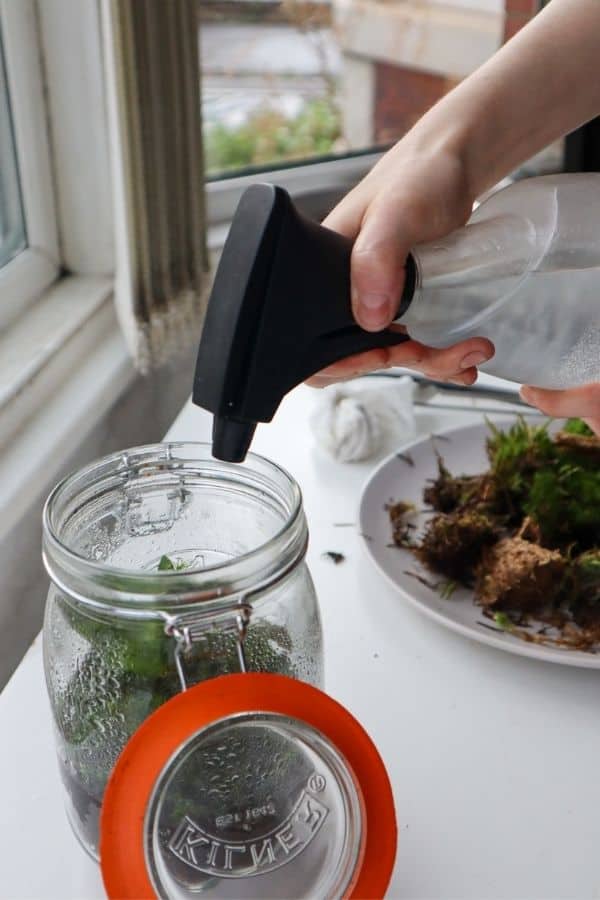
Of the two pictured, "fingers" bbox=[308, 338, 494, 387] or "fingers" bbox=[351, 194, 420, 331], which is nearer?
"fingers" bbox=[351, 194, 420, 331]

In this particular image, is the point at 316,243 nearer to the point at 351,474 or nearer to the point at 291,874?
the point at 291,874

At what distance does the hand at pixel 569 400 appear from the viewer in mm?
621

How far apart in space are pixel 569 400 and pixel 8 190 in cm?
67

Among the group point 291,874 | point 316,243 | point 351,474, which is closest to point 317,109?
point 351,474

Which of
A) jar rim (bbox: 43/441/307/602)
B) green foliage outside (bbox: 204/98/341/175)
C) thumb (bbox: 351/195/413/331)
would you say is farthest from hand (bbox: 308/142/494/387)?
green foliage outside (bbox: 204/98/341/175)

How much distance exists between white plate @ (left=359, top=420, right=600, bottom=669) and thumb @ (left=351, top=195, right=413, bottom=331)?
0.25 metres

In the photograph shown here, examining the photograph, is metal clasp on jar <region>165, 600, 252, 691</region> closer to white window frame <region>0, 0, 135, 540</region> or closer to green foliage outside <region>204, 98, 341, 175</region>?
white window frame <region>0, 0, 135, 540</region>

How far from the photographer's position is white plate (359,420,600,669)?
598 millimetres

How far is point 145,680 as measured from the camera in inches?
16.9

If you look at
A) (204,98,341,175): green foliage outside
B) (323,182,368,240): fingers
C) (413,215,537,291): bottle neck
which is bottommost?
(204,98,341,175): green foliage outside

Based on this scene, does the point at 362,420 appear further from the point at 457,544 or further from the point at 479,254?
the point at 479,254

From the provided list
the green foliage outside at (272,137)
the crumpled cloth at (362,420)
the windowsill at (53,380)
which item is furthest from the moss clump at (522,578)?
the green foliage outside at (272,137)

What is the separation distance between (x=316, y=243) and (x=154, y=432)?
834 mm

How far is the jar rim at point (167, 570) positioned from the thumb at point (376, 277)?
9cm
